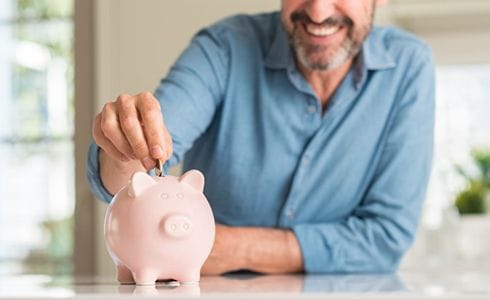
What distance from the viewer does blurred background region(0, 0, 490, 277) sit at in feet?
8.85

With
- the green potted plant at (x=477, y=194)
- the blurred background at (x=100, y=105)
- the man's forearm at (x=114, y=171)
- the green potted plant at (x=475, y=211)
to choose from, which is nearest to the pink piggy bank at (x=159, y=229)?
the man's forearm at (x=114, y=171)

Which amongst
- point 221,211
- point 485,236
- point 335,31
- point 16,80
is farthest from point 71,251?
point 335,31

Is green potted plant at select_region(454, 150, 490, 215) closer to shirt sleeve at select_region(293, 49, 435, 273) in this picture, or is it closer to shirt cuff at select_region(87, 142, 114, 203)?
shirt sleeve at select_region(293, 49, 435, 273)

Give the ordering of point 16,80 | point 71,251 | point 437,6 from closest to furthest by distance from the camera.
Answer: point 437,6 → point 71,251 → point 16,80

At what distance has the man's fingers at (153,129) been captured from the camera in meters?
1.04

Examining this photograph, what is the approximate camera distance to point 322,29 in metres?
1.59

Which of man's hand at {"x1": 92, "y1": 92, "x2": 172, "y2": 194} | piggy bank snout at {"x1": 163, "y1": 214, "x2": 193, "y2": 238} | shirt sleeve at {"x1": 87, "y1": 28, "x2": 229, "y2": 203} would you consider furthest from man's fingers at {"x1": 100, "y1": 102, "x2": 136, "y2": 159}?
shirt sleeve at {"x1": 87, "y1": 28, "x2": 229, "y2": 203}

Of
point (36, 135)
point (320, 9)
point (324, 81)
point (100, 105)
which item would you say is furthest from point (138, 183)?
point (36, 135)

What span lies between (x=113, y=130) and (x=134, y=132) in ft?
0.13

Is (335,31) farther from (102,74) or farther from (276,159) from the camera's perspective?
(102,74)

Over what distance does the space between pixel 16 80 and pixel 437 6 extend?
1467mm

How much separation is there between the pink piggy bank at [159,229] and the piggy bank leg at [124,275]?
38mm

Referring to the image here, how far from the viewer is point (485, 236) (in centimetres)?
276

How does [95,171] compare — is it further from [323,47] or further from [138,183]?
[323,47]
